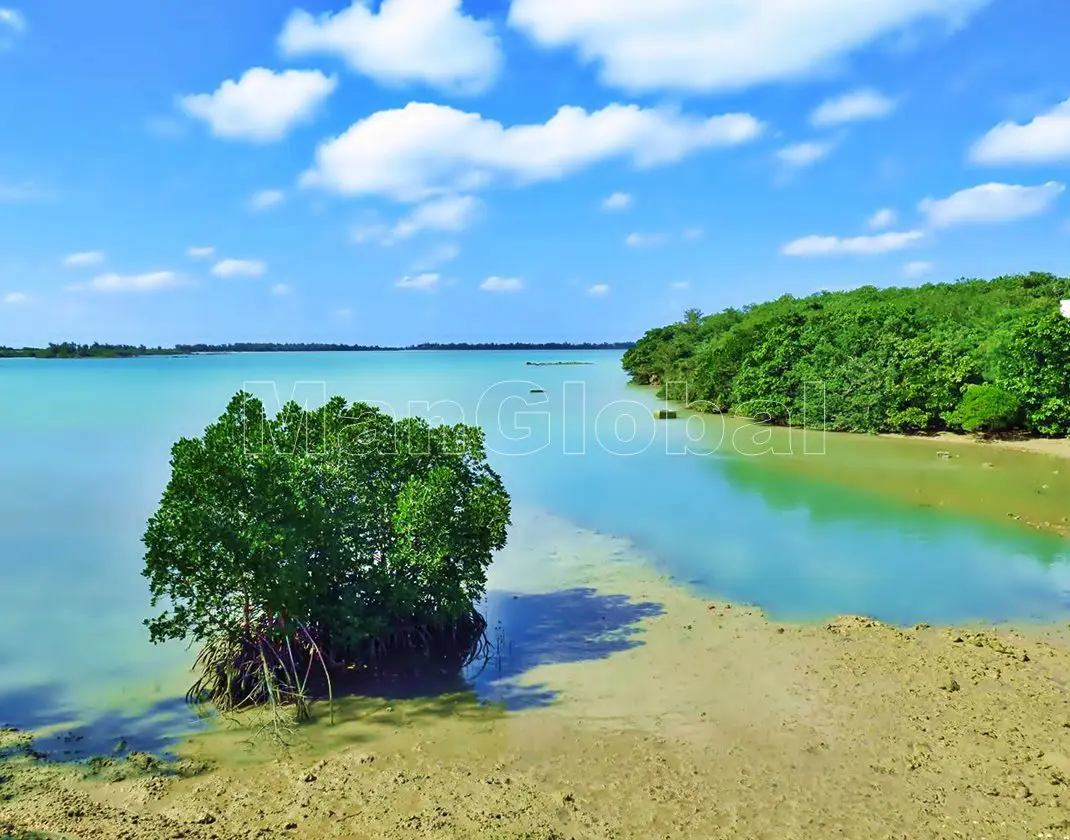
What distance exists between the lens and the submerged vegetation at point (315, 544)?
8.60 meters

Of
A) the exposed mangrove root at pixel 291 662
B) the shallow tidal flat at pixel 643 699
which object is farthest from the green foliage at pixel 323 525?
the shallow tidal flat at pixel 643 699

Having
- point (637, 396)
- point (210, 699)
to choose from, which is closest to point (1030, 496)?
point (210, 699)

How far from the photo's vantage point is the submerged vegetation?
28.2ft

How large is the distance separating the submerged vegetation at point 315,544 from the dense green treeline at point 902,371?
88.1ft

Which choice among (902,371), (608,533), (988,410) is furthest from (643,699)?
(902,371)

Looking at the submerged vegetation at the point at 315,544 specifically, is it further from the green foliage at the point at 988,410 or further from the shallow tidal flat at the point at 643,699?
the green foliage at the point at 988,410

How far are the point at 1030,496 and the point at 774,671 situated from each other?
1489 centimetres

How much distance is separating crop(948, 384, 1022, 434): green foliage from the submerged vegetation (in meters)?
26.0

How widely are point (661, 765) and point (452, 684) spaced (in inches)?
120

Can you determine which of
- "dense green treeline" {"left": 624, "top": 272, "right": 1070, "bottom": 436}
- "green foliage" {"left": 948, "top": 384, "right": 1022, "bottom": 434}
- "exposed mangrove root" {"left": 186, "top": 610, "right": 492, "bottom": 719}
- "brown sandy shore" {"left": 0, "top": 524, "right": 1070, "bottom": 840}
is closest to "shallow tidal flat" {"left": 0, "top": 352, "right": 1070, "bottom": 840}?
"brown sandy shore" {"left": 0, "top": 524, "right": 1070, "bottom": 840}

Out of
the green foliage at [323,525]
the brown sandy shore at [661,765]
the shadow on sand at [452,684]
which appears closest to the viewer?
the brown sandy shore at [661,765]

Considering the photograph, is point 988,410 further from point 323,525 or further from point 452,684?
point 323,525

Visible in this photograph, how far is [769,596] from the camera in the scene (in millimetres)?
12625

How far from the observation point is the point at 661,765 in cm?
730
